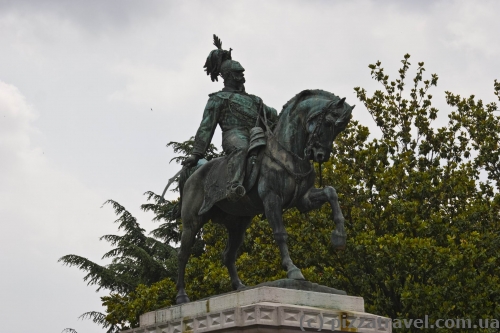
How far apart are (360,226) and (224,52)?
1002 centimetres

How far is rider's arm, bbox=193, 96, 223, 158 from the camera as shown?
13531mm

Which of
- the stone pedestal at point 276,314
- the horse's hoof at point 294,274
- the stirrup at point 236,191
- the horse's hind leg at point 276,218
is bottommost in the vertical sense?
the stone pedestal at point 276,314

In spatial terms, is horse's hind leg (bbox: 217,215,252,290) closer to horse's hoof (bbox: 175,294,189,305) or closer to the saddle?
the saddle

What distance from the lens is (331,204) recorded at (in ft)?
39.9

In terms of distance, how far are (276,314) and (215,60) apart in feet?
13.9

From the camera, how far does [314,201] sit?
12312 mm

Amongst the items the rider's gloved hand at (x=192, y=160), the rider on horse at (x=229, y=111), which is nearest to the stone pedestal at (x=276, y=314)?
the rider's gloved hand at (x=192, y=160)

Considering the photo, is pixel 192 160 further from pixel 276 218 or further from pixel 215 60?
pixel 276 218

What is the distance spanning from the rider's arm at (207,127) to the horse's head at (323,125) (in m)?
1.72

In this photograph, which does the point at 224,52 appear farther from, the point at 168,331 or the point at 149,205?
the point at 149,205

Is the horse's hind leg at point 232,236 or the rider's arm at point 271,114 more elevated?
the rider's arm at point 271,114

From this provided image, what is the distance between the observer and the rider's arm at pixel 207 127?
13531 millimetres

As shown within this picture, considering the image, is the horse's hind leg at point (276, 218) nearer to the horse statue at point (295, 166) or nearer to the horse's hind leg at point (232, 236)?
the horse statue at point (295, 166)

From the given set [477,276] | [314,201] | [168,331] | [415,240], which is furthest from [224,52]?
[477,276]
